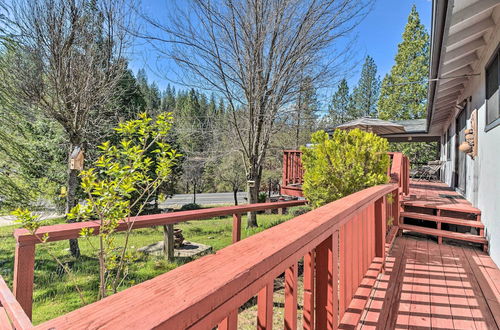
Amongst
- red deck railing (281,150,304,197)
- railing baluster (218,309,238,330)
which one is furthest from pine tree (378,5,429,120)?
railing baluster (218,309,238,330)

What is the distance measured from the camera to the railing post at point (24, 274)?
1949 millimetres

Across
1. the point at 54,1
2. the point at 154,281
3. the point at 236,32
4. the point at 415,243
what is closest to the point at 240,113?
the point at 236,32

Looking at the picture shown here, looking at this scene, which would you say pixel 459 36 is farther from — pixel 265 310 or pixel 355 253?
pixel 265 310

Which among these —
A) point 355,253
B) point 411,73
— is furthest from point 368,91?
point 355,253

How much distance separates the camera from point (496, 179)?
3.72 metres

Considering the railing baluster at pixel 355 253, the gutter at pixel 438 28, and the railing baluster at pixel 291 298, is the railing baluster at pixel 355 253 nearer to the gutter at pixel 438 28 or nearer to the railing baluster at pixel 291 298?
the railing baluster at pixel 291 298

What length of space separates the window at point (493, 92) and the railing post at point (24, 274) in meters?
5.16

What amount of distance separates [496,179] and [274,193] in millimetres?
25452

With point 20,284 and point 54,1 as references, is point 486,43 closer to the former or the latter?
point 20,284

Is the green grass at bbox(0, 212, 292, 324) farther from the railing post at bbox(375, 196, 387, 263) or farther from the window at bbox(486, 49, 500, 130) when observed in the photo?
the window at bbox(486, 49, 500, 130)

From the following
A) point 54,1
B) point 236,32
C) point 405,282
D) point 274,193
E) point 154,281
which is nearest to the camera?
point 154,281

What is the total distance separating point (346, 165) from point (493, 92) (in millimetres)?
2296

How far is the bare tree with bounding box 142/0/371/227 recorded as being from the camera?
6.21 m

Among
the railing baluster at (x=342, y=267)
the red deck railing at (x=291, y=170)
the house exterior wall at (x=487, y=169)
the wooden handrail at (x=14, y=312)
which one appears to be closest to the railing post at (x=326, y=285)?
the railing baluster at (x=342, y=267)
